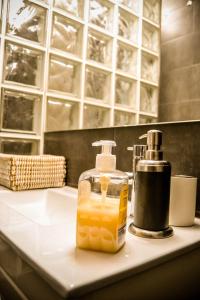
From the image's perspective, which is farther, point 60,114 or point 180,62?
point 60,114

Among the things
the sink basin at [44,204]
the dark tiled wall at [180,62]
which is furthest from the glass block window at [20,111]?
the dark tiled wall at [180,62]

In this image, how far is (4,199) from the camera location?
763mm

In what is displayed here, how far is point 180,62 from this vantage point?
0.79 metres

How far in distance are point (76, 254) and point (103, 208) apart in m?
0.08

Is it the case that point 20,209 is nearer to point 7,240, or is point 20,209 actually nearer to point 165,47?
point 7,240

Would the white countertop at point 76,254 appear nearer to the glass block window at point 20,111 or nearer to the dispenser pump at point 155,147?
the dispenser pump at point 155,147

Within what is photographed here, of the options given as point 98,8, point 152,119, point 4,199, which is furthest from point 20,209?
point 98,8

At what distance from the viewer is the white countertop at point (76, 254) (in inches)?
11.5

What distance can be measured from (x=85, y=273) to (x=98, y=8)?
119 cm

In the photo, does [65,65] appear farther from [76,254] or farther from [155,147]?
[76,254]

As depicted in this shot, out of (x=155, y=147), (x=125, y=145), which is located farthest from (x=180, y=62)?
(x=155, y=147)

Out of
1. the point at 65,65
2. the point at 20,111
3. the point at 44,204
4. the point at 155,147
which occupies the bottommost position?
the point at 44,204

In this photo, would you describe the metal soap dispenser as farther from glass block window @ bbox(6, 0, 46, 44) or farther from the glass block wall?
glass block window @ bbox(6, 0, 46, 44)

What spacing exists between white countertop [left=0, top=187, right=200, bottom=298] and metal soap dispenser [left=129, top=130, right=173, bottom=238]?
2 cm
